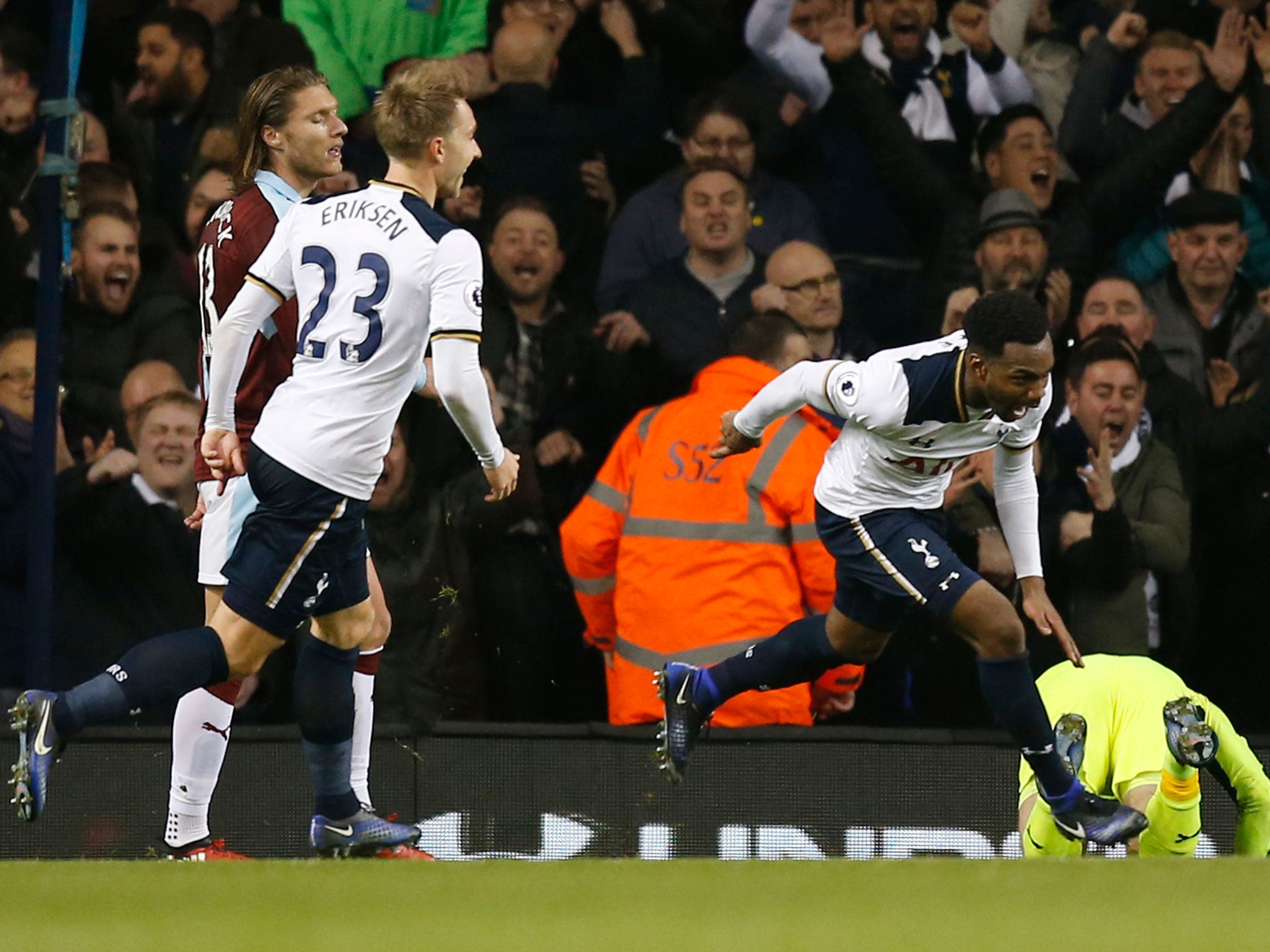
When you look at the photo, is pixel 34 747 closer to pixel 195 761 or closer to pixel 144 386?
pixel 195 761

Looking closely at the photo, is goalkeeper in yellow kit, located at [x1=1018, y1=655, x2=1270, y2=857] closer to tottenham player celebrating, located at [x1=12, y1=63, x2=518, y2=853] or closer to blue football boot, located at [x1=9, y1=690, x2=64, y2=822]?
tottenham player celebrating, located at [x1=12, y1=63, x2=518, y2=853]

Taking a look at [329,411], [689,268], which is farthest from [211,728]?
[689,268]

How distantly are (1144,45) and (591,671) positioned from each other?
120 inches

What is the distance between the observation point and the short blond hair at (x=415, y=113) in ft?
16.1

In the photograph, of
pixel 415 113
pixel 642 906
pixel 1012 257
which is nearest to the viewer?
pixel 642 906

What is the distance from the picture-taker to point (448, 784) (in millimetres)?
6562

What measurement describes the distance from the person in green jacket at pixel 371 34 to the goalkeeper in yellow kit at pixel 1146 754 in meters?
3.09

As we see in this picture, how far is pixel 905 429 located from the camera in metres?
5.41

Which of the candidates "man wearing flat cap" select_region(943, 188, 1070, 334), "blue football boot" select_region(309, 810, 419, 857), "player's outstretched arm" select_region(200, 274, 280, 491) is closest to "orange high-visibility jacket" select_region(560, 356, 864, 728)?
"man wearing flat cap" select_region(943, 188, 1070, 334)

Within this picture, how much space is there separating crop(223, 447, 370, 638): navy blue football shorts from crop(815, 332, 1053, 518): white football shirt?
55.7 inches

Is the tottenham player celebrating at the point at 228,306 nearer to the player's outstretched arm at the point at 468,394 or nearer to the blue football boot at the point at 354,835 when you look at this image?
the blue football boot at the point at 354,835

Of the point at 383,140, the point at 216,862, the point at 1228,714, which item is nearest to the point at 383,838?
the point at 216,862

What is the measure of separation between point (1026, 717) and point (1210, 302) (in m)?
2.69

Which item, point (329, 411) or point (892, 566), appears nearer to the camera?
point (329, 411)
